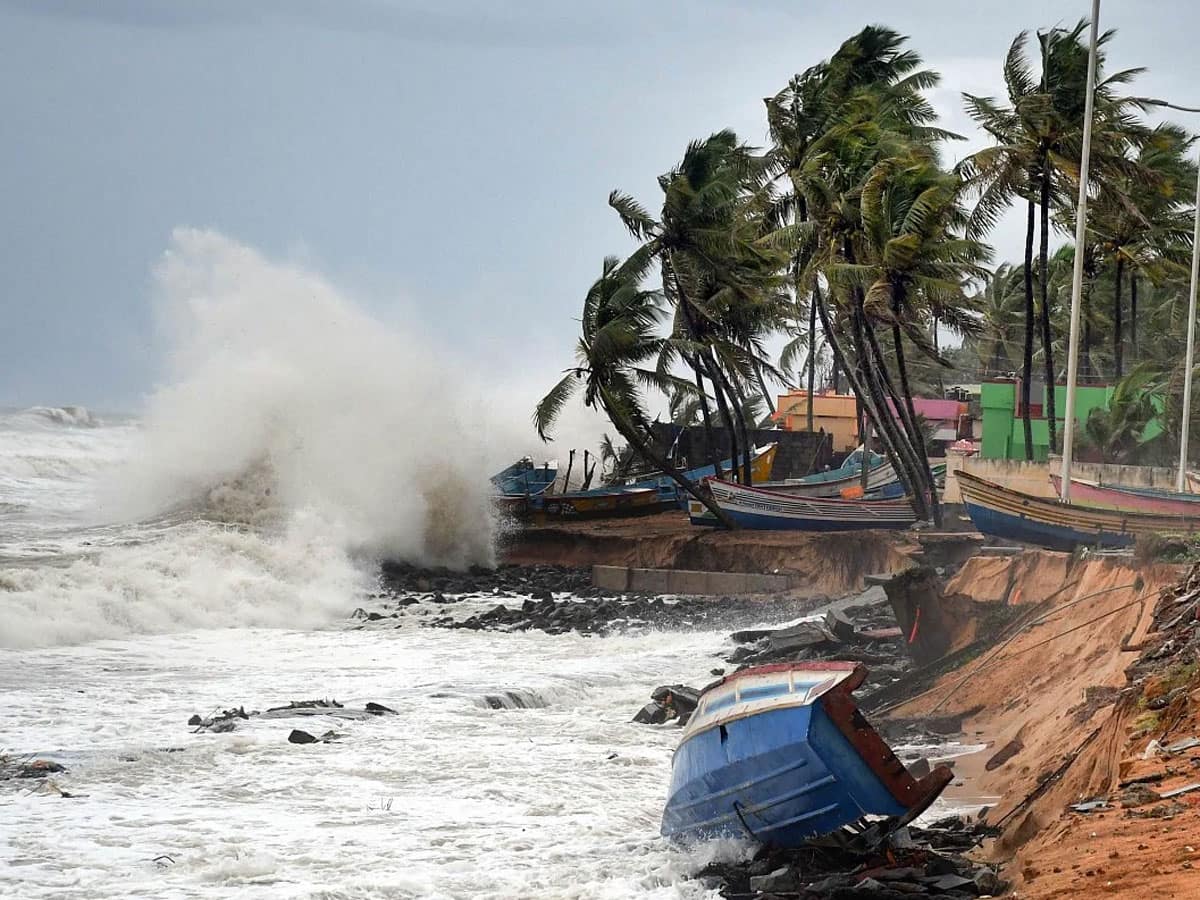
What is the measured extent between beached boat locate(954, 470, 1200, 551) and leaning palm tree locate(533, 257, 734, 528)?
1125cm

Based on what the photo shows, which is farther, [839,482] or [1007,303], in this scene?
[1007,303]

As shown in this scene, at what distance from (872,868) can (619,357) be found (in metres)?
25.7

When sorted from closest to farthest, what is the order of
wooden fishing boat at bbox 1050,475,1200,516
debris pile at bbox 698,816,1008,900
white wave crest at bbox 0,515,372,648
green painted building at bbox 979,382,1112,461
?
debris pile at bbox 698,816,1008,900 < wooden fishing boat at bbox 1050,475,1200,516 < white wave crest at bbox 0,515,372,648 < green painted building at bbox 979,382,1112,461

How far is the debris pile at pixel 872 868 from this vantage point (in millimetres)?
8727

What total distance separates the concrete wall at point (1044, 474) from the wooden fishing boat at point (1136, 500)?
526 cm

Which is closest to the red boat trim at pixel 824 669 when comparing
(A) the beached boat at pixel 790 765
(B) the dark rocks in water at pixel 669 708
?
(A) the beached boat at pixel 790 765

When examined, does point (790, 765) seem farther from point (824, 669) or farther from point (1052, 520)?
point (1052, 520)

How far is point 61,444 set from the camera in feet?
224

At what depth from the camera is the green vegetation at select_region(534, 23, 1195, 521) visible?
3075 cm

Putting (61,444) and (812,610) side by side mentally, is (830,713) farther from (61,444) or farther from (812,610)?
(61,444)

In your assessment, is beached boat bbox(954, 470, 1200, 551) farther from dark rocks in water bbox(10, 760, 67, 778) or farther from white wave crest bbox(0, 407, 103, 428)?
white wave crest bbox(0, 407, 103, 428)

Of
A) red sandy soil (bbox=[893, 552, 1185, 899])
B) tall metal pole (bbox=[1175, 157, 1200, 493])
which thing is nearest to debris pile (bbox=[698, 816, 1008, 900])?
red sandy soil (bbox=[893, 552, 1185, 899])

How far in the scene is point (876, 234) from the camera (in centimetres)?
3005

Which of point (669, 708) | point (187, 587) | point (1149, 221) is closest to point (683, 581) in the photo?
point (187, 587)
